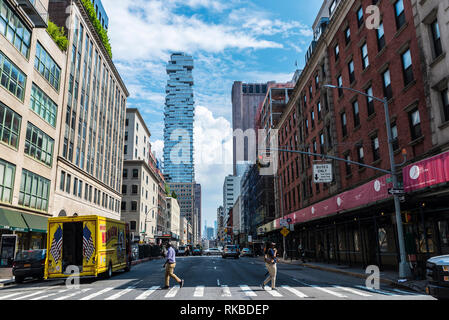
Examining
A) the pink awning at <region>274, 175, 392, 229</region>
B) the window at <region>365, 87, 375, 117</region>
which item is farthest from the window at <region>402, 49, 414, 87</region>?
the pink awning at <region>274, 175, 392, 229</region>

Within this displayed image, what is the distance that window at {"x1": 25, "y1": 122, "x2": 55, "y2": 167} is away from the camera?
2986cm

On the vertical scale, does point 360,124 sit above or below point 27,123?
below

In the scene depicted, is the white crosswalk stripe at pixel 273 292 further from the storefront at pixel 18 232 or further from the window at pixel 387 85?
the storefront at pixel 18 232

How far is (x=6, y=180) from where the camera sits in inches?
1033

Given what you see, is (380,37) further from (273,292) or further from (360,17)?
(273,292)

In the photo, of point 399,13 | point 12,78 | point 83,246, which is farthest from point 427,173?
point 12,78

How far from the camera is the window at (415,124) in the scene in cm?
2088

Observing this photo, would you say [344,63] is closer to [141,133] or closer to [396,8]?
[396,8]

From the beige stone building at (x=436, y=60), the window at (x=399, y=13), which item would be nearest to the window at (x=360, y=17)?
the window at (x=399, y=13)

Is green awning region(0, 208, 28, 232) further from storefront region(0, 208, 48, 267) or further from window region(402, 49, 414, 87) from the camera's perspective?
window region(402, 49, 414, 87)

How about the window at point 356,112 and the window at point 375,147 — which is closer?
the window at point 375,147

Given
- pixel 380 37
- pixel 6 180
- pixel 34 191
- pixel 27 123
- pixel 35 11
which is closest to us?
pixel 380 37

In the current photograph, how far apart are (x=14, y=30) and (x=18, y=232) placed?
15.7 m

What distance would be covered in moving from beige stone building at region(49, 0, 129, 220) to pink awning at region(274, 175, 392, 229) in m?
25.3
